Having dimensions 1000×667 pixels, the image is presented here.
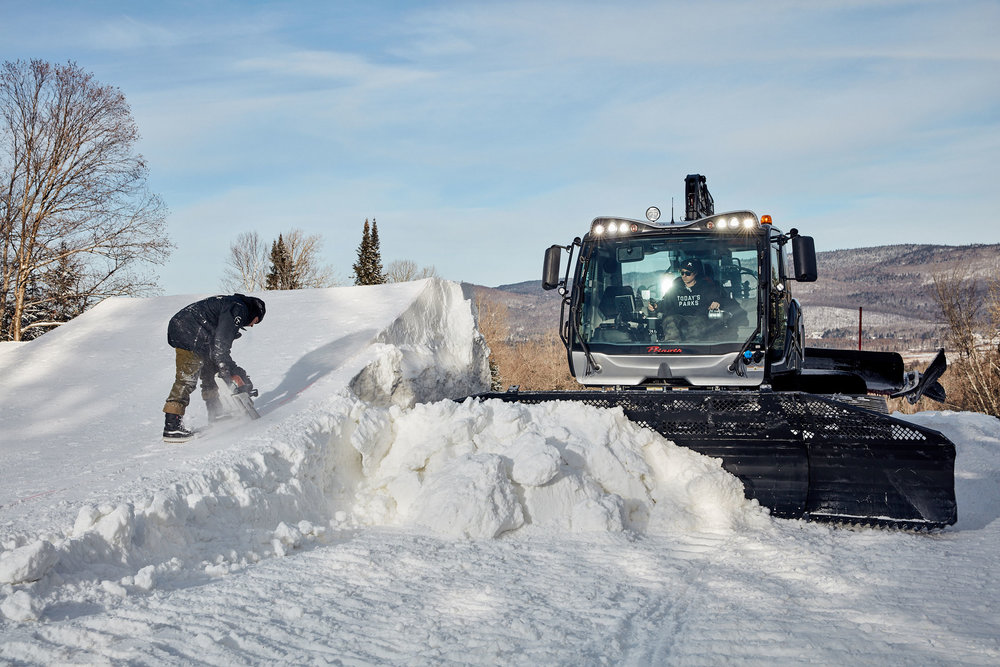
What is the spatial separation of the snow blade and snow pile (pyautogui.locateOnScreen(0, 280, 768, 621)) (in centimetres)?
21

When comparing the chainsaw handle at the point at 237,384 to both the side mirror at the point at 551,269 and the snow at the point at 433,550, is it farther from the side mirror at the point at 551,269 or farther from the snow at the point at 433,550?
the side mirror at the point at 551,269

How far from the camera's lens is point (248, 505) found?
524 centimetres

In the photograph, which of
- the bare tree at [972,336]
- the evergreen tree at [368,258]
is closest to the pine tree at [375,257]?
the evergreen tree at [368,258]

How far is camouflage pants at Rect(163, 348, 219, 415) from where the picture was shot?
7.00m

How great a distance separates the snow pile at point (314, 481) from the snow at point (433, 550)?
18 mm

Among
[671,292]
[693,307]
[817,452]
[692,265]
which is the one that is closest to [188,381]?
[671,292]

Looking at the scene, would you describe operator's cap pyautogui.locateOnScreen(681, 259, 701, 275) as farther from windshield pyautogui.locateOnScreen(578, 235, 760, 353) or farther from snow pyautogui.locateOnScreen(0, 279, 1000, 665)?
snow pyautogui.locateOnScreen(0, 279, 1000, 665)

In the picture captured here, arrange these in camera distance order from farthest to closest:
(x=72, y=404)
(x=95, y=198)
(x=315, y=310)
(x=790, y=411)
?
(x=95, y=198) → (x=315, y=310) → (x=72, y=404) → (x=790, y=411)

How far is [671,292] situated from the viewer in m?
7.28

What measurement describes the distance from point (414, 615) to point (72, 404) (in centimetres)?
707

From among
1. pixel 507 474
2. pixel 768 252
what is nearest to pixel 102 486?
pixel 507 474

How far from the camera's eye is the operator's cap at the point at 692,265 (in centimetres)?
730

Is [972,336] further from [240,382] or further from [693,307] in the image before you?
[240,382]

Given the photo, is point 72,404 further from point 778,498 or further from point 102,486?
point 778,498
